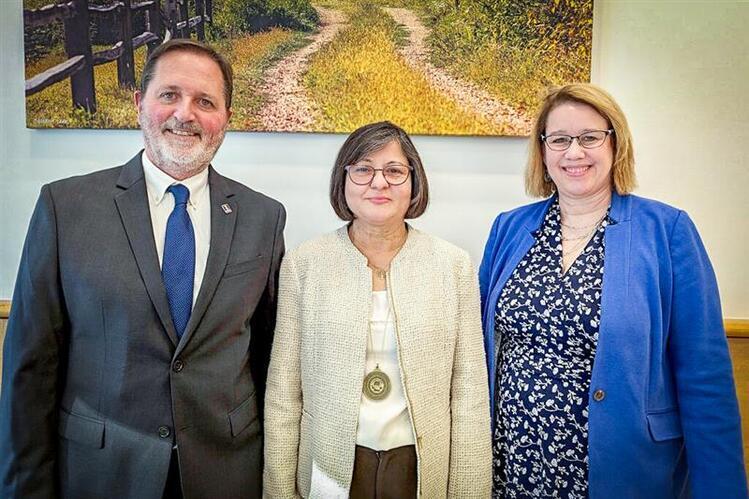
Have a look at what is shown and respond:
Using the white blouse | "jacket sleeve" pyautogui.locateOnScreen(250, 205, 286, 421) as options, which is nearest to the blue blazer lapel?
the white blouse

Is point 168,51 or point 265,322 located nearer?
point 168,51

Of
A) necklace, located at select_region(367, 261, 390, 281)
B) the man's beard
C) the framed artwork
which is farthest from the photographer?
the framed artwork

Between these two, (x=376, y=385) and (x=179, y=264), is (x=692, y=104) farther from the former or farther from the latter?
(x=179, y=264)

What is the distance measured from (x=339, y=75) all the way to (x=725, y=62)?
1521mm

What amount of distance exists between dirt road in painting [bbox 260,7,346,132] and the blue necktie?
2.91ft

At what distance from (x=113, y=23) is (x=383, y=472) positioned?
1978 mm

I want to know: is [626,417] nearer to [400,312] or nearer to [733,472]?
[733,472]

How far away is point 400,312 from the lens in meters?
1.49

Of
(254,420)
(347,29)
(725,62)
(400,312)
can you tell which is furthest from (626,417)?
(347,29)

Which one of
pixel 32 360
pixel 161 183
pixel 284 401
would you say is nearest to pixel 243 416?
pixel 284 401

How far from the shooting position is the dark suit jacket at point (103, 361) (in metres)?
1.34

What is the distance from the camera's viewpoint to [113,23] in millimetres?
2213

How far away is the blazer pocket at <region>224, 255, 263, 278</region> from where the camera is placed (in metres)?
1.46

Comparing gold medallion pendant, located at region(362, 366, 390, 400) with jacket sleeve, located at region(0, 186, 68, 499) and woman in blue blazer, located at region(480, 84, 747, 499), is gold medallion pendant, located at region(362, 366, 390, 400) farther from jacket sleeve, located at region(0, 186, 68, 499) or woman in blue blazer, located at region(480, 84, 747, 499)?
jacket sleeve, located at region(0, 186, 68, 499)
